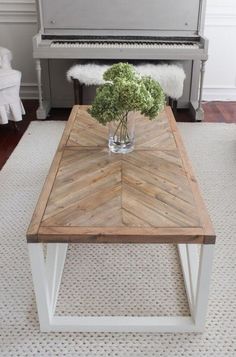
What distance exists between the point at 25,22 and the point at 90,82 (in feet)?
3.71

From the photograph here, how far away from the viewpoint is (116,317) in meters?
1.37

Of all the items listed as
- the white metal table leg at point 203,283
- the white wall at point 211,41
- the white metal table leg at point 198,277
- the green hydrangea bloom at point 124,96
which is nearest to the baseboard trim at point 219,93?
the white wall at point 211,41

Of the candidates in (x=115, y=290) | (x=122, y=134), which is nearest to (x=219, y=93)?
(x=122, y=134)

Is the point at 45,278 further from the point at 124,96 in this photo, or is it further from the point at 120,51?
the point at 120,51

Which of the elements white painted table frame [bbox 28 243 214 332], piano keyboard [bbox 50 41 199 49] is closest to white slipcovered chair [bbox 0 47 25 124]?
piano keyboard [bbox 50 41 199 49]

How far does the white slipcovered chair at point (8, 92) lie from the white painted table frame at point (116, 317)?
1773mm

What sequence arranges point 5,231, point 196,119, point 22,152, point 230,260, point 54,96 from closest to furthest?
point 230,260
point 5,231
point 22,152
point 196,119
point 54,96

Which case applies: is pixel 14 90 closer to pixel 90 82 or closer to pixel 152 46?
pixel 90 82

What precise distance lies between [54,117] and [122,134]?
1968 mm

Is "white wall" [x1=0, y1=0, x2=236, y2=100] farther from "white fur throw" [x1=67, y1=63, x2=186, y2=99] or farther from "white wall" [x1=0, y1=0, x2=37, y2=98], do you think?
"white fur throw" [x1=67, y1=63, x2=186, y2=99]

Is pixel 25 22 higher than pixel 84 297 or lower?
higher

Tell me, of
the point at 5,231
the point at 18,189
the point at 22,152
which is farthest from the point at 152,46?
the point at 5,231

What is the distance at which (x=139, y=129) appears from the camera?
6.19 ft

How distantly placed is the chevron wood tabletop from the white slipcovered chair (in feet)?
4.19
